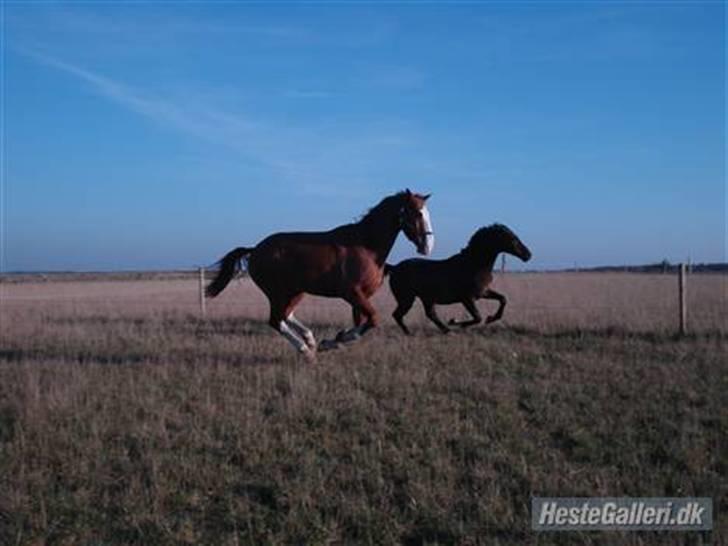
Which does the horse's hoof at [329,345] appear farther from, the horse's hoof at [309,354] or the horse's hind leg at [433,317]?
the horse's hind leg at [433,317]

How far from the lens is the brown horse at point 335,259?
11.3 metres

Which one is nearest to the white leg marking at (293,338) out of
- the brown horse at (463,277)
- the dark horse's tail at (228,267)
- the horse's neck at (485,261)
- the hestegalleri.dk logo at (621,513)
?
the dark horse's tail at (228,267)

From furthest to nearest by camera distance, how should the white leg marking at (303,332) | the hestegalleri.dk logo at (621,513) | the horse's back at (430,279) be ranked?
the horse's back at (430,279), the white leg marking at (303,332), the hestegalleri.dk logo at (621,513)

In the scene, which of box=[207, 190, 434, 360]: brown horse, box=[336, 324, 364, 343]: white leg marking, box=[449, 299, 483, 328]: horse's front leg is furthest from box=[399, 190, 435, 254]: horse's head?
box=[449, 299, 483, 328]: horse's front leg

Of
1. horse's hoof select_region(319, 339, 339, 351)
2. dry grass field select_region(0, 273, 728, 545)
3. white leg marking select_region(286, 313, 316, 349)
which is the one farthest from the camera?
white leg marking select_region(286, 313, 316, 349)

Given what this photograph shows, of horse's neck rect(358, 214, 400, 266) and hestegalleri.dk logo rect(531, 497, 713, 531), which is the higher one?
horse's neck rect(358, 214, 400, 266)

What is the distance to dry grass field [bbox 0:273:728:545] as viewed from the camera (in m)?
5.77

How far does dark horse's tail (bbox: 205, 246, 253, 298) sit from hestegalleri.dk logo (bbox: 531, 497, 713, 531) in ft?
24.9

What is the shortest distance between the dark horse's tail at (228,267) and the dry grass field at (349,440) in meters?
0.98

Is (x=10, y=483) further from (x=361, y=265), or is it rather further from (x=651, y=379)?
(x=651, y=379)

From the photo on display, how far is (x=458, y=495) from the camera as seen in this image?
614cm

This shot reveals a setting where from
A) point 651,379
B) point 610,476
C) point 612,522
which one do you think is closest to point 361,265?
point 651,379

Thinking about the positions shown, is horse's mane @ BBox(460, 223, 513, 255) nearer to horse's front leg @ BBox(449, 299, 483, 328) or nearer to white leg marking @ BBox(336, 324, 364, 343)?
horse's front leg @ BBox(449, 299, 483, 328)

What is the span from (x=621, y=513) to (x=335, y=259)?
20.6ft
